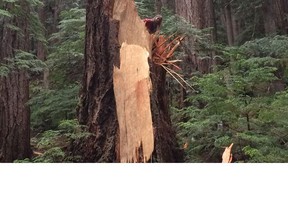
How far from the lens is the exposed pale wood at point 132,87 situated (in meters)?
2.36

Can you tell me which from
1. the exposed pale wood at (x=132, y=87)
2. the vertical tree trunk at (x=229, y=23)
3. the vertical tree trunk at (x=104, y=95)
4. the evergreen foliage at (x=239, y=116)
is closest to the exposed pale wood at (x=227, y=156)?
the evergreen foliage at (x=239, y=116)

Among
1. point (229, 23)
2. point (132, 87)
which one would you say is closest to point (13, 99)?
point (132, 87)

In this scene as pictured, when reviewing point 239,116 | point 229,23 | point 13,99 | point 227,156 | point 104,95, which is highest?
point 229,23

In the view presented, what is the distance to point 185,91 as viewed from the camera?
3285 millimetres

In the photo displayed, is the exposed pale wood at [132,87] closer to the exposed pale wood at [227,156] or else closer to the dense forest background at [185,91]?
the dense forest background at [185,91]

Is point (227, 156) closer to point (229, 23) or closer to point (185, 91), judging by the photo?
point (185, 91)

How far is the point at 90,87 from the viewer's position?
2.61m

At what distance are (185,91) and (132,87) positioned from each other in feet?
3.26

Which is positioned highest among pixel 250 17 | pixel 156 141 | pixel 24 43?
pixel 250 17

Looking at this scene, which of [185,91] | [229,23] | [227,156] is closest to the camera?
[227,156]
